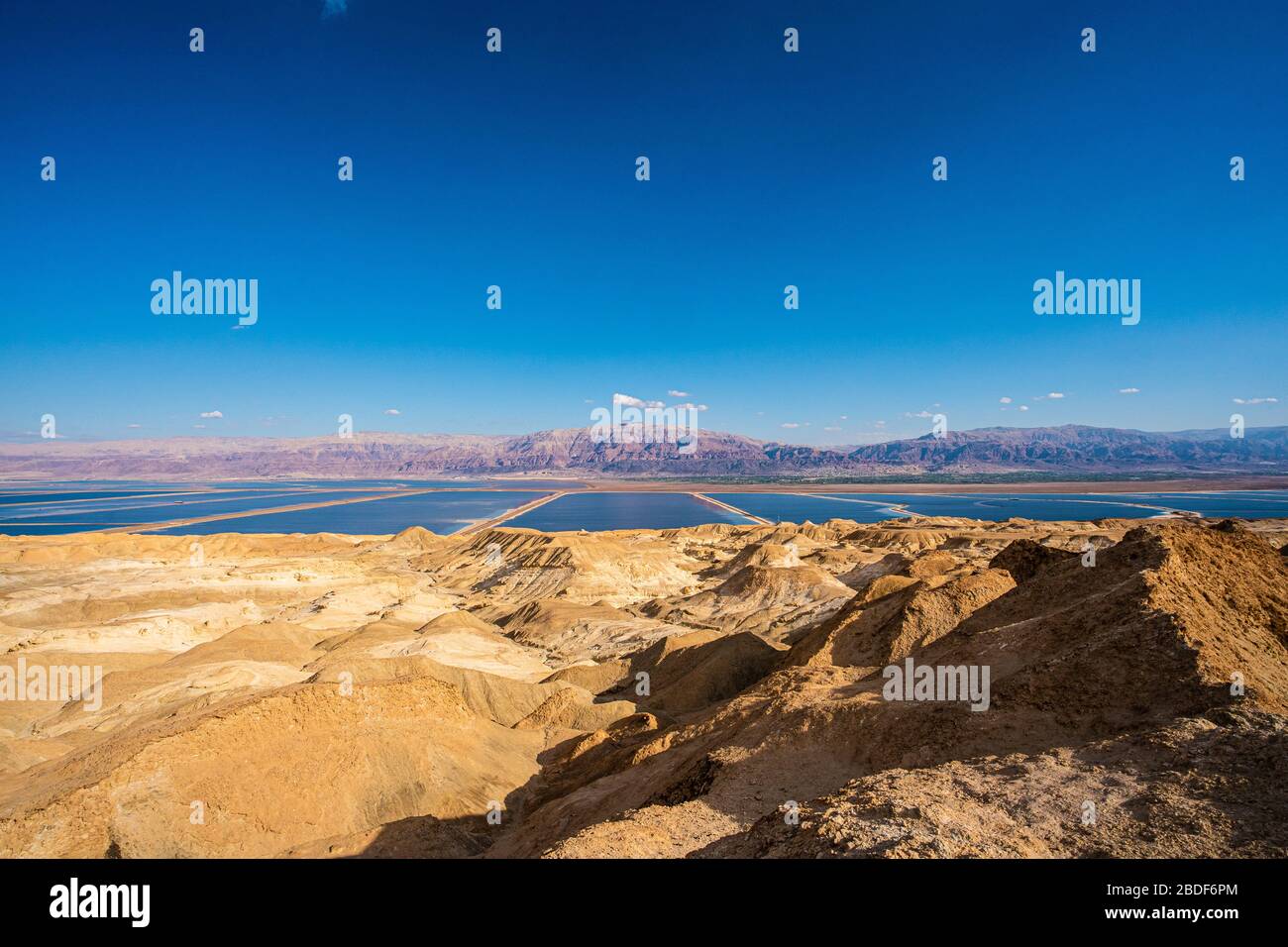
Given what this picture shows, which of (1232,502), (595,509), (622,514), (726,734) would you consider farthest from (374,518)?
(1232,502)

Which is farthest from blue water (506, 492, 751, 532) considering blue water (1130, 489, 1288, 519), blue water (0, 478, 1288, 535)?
blue water (1130, 489, 1288, 519)

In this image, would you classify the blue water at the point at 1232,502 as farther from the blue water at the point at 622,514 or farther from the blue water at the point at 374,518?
the blue water at the point at 374,518

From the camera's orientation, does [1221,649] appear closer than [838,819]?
No

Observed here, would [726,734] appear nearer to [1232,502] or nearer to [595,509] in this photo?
[595,509]

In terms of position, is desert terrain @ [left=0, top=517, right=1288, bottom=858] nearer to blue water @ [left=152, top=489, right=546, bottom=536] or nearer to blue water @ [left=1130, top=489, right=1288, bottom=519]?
blue water @ [left=152, top=489, right=546, bottom=536]

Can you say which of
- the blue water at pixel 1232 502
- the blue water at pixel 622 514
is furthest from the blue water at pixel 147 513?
the blue water at pixel 1232 502
